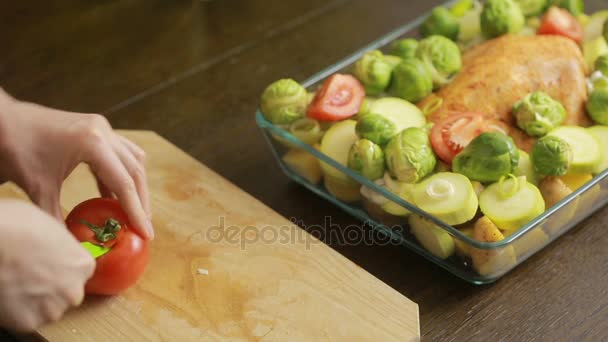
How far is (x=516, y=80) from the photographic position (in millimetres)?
1536

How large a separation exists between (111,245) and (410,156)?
1.56 feet

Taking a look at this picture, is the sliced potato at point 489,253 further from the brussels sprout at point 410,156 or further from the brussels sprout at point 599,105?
the brussels sprout at point 599,105

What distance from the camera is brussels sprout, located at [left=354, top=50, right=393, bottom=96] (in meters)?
1.54

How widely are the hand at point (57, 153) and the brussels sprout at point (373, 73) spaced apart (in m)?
0.51

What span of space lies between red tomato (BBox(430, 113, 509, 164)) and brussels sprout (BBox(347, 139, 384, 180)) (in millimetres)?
104

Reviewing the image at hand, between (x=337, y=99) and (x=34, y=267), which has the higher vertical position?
(x=34, y=267)

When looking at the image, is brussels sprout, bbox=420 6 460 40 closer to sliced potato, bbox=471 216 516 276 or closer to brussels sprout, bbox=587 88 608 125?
brussels sprout, bbox=587 88 608 125

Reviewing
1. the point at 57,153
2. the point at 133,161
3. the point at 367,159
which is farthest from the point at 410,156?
the point at 57,153

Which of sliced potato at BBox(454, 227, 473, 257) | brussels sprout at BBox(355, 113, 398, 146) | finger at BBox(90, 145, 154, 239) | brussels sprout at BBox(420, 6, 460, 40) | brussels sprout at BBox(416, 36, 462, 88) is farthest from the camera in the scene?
brussels sprout at BBox(420, 6, 460, 40)

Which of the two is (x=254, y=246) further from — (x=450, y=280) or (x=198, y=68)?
(x=198, y=68)

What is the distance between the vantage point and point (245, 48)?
1.96m

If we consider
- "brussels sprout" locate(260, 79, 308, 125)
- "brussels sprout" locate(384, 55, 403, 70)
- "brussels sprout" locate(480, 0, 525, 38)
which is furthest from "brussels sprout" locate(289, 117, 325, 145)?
"brussels sprout" locate(480, 0, 525, 38)

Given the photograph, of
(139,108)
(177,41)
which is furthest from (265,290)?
(177,41)

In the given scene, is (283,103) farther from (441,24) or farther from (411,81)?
(441,24)
